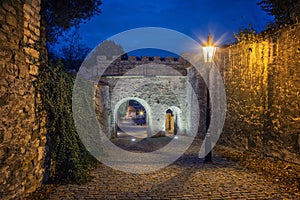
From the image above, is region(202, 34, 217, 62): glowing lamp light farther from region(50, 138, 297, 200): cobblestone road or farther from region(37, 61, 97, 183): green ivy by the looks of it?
region(37, 61, 97, 183): green ivy

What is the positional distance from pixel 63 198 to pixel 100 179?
1203 millimetres

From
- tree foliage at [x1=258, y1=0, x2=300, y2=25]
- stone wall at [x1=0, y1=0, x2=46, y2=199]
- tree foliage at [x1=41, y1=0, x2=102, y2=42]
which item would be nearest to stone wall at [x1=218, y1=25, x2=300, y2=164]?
tree foliage at [x1=258, y1=0, x2=300, y2=25]

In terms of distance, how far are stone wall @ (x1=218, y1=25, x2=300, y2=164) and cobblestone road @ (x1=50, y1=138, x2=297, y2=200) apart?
153cm

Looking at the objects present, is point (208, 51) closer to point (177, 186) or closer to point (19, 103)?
point (177, 186)

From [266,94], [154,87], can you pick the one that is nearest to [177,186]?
[266,94]

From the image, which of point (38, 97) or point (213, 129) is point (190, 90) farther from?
point (38, 97)

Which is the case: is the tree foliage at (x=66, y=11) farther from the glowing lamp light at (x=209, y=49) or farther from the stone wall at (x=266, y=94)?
the stone wall at (x=266, y=94)

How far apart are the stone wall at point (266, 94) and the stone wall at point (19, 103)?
5.53m

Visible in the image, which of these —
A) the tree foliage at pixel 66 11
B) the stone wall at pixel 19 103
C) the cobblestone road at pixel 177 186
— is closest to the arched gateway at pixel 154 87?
the tree foliage at pixel 66 11

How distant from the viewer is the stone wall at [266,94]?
6577 millimetres

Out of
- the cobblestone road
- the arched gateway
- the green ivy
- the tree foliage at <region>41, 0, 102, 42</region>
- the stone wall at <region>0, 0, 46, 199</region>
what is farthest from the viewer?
the arched gateway

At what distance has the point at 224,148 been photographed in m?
9.52

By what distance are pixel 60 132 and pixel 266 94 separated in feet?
17.8

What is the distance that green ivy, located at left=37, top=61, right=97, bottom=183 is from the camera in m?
4.87
